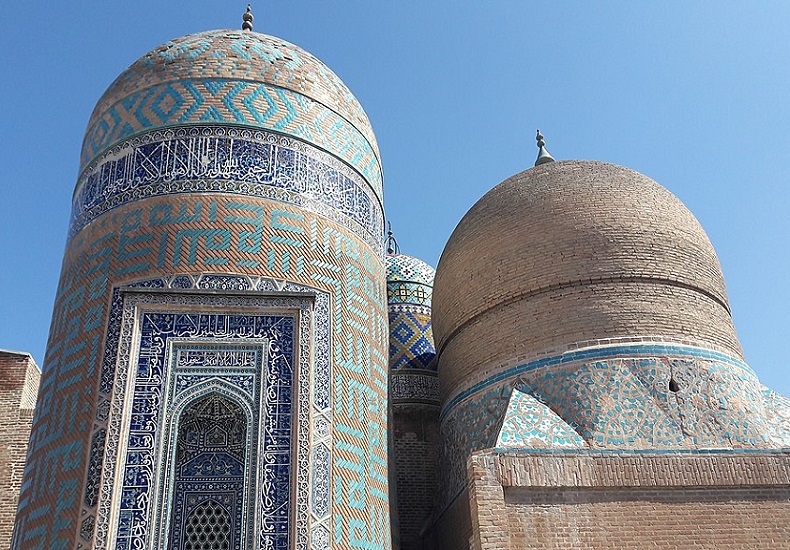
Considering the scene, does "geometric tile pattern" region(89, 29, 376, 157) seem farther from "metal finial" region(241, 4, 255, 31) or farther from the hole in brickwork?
the hole in brickwork

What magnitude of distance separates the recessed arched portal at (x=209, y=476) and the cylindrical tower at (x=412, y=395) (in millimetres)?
2620

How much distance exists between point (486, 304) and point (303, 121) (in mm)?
2381

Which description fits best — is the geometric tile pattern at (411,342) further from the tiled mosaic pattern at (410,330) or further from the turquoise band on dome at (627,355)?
the turquoise band on dome at (627,355)

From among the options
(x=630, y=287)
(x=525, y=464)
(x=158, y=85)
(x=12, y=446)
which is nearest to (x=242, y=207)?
(x=158, y=85)

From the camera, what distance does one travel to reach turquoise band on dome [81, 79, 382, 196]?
259 inches

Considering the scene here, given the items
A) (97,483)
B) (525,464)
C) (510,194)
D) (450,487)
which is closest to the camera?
(97,483)

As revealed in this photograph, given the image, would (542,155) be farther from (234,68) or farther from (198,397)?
(198,397)

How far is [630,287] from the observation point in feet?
22.5

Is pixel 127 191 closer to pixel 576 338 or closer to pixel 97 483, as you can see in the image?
pixel 97 483

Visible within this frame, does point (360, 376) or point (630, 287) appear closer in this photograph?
point (360, 376)

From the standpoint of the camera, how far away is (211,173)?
20.7 ft

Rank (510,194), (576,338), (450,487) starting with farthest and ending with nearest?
(510,194)
(450,487)
(576,338)

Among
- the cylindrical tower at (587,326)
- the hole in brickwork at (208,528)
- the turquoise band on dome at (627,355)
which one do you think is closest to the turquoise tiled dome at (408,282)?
the cylindrical tower at (587,326)

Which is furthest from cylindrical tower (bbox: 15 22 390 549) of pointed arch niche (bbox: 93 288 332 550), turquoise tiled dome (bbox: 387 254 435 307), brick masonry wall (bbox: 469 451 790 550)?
turquoise tiled dome (bbox: 387 254 435 307)
